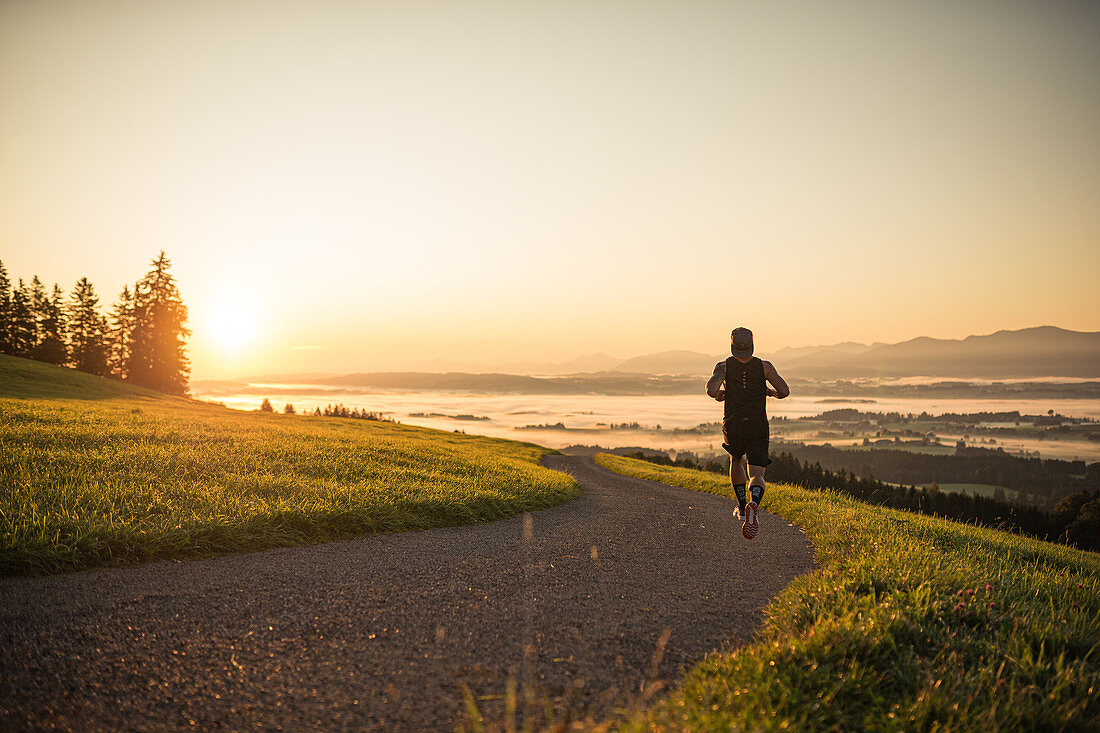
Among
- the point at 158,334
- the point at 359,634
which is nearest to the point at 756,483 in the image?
the point at 359,634

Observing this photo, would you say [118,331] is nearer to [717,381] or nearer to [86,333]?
[86,333]

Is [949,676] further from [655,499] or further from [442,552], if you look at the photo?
[655,499]

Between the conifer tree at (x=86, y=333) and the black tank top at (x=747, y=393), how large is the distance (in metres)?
80.3

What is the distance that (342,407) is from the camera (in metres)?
62.0

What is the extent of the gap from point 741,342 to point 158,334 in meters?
75.3

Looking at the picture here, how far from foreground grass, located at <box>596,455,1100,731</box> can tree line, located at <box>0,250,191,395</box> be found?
75055 mm

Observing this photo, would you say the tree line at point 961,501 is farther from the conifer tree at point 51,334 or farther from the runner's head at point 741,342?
the conifer tree at point 51,334

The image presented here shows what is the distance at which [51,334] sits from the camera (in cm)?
6200

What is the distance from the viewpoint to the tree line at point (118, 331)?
61.4 meters

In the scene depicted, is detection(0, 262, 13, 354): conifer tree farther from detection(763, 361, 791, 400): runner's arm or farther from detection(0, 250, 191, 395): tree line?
detection(763, 361, 791, 400): runner's arm

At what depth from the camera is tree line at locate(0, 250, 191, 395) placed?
61.4 meters

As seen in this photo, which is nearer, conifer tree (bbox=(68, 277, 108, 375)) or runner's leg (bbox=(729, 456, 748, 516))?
runner's leg (bbox=(729, 456, 748, 516))

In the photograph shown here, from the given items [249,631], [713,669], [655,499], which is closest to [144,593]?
[249,631]

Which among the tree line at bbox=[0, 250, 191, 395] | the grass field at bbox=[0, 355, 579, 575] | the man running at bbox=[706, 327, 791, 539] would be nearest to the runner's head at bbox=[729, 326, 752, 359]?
the man running at bbox=[706, 327, 791, 539]
